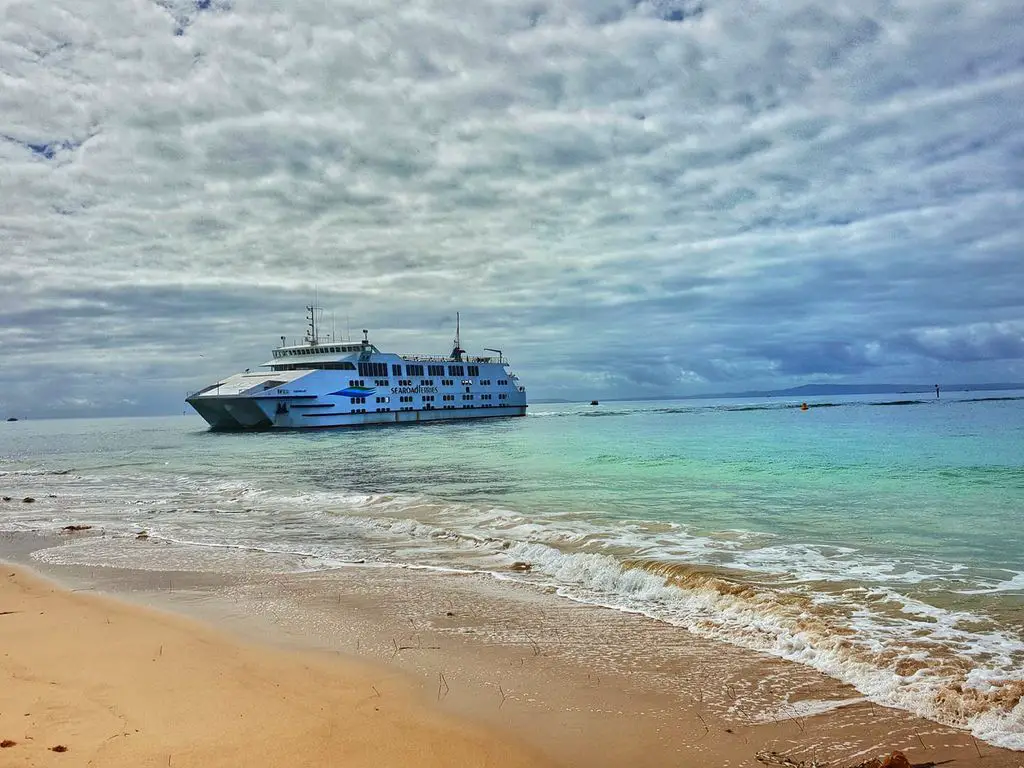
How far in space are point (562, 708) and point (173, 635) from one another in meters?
4.72

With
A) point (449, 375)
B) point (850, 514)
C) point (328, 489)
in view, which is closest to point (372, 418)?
point (449, 375)

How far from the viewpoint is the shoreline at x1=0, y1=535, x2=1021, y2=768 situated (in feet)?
15.7

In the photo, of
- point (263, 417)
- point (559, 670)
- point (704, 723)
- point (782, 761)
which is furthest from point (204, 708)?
point (263, 417)

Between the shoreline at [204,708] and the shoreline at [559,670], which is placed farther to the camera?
the shoreline at [559,670]

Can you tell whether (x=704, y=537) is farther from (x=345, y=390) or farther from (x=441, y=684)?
(x=345, y=390)

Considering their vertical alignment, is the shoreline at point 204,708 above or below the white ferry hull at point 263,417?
below

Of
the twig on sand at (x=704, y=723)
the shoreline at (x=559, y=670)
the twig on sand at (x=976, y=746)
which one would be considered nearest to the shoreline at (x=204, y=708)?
the shoreline at (x=559, y=670)

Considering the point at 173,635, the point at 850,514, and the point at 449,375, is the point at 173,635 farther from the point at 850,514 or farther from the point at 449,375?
the point at 449,375

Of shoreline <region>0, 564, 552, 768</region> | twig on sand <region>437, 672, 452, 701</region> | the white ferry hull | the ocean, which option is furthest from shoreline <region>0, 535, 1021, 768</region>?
the white ferry hull

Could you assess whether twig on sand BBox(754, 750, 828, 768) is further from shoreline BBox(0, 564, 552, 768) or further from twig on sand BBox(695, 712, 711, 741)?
shoreline BBox(0, 564, 552, 768)

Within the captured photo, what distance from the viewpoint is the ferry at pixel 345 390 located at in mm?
72688

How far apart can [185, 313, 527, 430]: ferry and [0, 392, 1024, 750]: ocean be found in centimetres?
3933

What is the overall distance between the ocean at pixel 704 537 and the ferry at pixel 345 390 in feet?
129

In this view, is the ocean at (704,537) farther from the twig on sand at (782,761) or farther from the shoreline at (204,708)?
the shoreline at (204,708)
